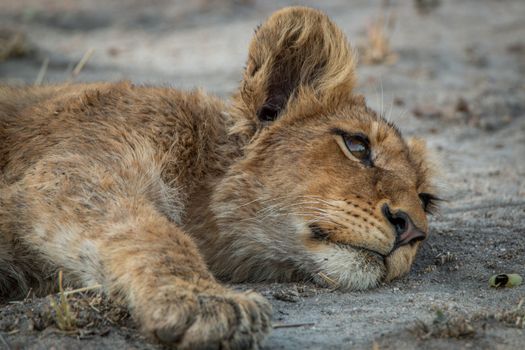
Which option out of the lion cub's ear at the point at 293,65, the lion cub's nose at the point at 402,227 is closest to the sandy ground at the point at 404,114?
the lion cub's nose at the point at 402,227

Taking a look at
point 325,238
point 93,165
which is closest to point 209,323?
point 325,238

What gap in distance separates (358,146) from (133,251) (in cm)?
146

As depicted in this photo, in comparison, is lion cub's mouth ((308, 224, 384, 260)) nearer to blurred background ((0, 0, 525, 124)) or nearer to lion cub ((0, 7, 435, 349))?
lion cub ((0, 7, 435, 349))

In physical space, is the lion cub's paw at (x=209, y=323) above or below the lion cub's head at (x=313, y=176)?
below

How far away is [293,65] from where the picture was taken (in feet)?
14.7

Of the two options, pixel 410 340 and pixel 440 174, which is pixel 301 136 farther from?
pixel 410 340

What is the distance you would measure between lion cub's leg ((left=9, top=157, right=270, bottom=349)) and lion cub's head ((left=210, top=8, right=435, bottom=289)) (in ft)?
1.86

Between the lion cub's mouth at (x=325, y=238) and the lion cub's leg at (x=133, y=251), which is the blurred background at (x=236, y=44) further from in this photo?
the lion cub's mouth at (x=325, y=238)

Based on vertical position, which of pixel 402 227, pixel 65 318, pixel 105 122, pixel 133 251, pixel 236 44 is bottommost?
pixel 65 318

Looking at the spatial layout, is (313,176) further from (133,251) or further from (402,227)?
(133,251)

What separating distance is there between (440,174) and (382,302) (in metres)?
1.35

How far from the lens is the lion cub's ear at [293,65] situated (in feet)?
14.0

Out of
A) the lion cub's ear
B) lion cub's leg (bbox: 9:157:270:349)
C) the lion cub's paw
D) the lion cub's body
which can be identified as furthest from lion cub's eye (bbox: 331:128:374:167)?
the lion cub's paw

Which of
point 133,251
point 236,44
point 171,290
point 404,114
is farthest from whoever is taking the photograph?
point 236,44
